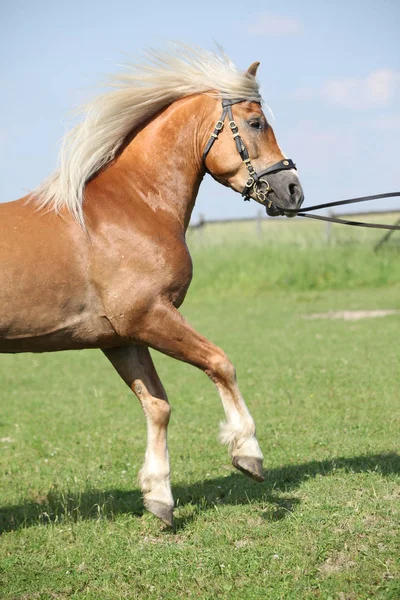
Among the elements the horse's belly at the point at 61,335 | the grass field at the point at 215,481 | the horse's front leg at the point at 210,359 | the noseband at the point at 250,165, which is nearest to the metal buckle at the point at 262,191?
the noseband at the point at 250,165

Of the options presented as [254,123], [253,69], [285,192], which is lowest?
[285,192]

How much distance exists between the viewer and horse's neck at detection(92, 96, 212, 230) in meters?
5.25

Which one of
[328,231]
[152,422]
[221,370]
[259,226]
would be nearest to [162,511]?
[152,422]

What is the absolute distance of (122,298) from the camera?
4.80 m

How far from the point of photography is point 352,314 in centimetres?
1664

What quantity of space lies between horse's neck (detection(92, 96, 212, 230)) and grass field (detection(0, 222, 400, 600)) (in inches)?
85.1

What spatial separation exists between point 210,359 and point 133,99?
1961 mm

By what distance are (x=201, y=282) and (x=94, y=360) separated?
9485mm

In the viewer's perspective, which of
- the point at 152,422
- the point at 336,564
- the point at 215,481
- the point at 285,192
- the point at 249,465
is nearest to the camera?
the point at 336,564

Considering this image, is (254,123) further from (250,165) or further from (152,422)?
(152,422)

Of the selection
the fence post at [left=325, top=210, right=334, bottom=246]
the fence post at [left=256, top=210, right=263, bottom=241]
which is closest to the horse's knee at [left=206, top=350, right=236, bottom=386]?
the fence post at [left=325, top=210, right=334, bottom=246]

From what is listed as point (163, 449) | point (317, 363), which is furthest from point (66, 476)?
point (317, 363)

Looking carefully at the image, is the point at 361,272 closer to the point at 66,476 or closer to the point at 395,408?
the point at 395,408

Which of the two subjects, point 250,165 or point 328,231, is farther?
point 328,231
